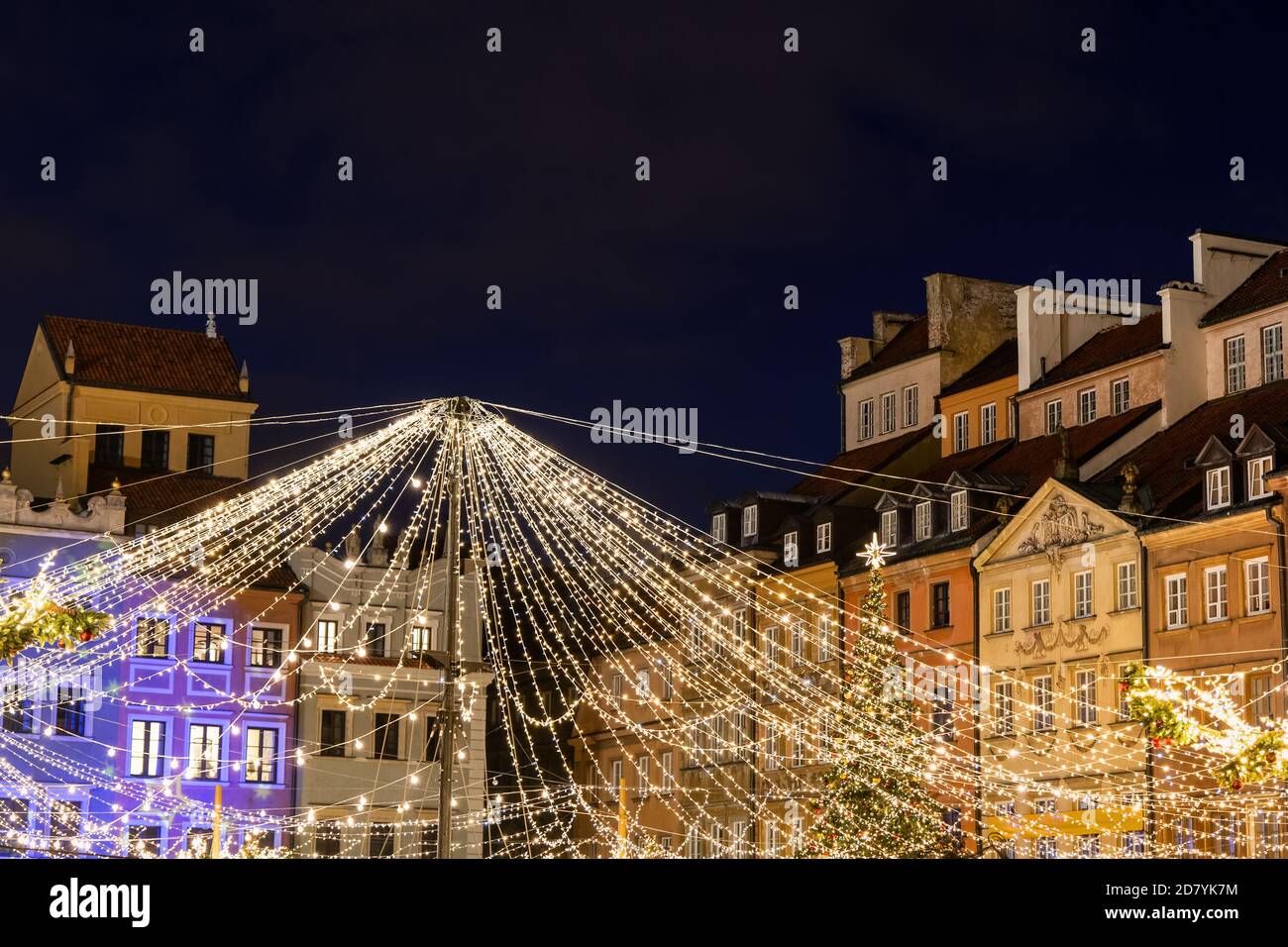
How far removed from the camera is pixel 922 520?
52.4 metres

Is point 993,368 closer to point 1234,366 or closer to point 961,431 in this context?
point 961,431

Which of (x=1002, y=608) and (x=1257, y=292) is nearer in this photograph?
(x=1257, y=292)

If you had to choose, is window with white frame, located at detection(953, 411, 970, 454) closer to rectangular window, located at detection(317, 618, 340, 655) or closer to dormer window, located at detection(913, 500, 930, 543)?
dormer window, located at detection(913, 500, 930, 543)

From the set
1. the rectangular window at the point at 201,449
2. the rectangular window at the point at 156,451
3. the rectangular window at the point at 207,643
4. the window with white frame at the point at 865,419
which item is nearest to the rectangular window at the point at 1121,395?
the window with white frame at the point at 865,419

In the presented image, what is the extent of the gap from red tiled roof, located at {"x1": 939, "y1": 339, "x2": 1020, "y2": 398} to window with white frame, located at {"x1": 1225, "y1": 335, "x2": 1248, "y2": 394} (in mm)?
7167

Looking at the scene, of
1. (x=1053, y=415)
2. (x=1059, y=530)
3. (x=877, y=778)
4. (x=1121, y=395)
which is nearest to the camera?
(x=877, y=778)

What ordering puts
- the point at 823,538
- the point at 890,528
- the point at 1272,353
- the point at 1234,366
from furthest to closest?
1. the point at 823,538
2. the point at 890,528
3. the point at 1234,366
4. the point at 1272,353

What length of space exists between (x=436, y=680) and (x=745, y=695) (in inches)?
371

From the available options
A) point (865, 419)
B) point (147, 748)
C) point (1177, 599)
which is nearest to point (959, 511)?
point (1177, 599)

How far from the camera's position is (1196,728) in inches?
1025

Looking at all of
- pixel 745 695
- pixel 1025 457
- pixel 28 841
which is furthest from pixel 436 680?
pixel 1025 457

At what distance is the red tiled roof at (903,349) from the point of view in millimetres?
60219

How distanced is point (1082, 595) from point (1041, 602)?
4.57 feet
